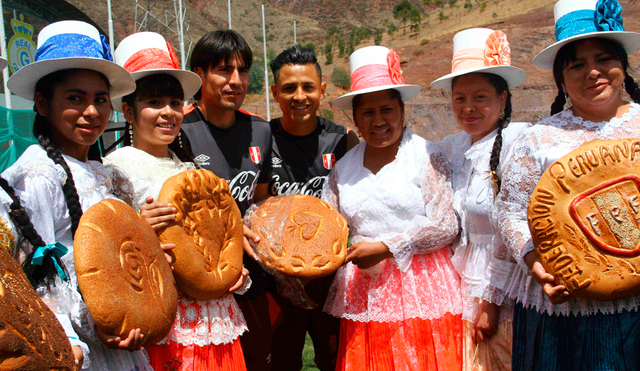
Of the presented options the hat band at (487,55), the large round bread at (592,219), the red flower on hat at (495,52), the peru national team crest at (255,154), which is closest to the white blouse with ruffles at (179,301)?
the peru national team crest at (255,154)

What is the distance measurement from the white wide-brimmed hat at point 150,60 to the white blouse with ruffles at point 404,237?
113 cm

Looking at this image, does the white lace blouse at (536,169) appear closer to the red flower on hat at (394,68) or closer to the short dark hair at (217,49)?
the red flower on hat at (394,68)

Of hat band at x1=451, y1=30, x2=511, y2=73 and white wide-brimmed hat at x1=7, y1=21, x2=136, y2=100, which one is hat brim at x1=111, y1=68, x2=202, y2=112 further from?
hat band at x1=451, y1=30, x2=511, y2=73

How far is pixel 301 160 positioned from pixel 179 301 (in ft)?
4.54

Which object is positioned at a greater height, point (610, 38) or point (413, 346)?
point (610, 38)

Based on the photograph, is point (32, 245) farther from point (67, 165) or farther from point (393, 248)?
point (393, 248)

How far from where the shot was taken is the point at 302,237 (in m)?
2.46

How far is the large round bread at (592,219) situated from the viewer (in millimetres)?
1747

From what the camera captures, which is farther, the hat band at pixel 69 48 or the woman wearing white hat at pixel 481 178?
the woman wearing white hat at pixel 481 178

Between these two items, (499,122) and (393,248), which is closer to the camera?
(393,248)

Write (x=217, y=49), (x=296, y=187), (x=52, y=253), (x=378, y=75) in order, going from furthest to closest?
(x=296, y=187) → (x=217, y=49) → (x=378, y=75) → (x=52, y=253)

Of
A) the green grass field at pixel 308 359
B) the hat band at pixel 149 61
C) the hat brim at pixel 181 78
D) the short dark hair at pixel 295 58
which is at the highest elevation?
the short dark hair at pixel 295 58

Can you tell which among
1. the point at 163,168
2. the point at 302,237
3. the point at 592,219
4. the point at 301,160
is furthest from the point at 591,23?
the point at 163,168

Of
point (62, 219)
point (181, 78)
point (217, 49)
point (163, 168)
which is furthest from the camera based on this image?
point (217, 49)
